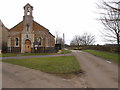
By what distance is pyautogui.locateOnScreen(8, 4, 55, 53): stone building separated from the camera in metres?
26.2

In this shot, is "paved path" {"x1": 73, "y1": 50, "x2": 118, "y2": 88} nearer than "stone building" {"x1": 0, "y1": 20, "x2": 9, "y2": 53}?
Yes

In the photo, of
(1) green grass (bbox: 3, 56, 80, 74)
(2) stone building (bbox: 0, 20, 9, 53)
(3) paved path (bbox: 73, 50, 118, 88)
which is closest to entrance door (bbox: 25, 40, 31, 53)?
(2) stone building (bbox: 0, 20, 9, 53)

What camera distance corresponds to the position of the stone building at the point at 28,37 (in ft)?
86.0

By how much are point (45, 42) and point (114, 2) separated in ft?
61.5

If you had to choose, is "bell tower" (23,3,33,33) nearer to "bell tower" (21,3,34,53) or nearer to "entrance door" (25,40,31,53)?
"bell tower" (21,3,34,53)

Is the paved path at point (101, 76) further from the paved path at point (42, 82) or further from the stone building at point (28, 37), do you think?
the stone building at point (28, 37)

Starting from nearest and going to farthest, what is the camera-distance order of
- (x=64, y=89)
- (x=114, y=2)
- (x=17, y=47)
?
(x=64, y=89) < (x=114, y=2) < (x=17, y=47)

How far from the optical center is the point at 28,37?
2653cm

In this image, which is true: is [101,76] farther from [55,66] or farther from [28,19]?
[28,19]

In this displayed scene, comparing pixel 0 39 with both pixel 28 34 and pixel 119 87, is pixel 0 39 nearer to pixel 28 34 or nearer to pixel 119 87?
pixel 28 34

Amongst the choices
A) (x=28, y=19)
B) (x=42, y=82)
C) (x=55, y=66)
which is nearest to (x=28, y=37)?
(x=28, y=19)

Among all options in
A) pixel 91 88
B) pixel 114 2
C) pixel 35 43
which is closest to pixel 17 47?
pixel 35 43

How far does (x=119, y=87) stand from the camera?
475cm

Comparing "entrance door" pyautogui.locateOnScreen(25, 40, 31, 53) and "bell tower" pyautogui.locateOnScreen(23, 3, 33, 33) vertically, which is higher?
"bell tower" pyautogui.locateOnScreen(23, 3, 33, 33)
